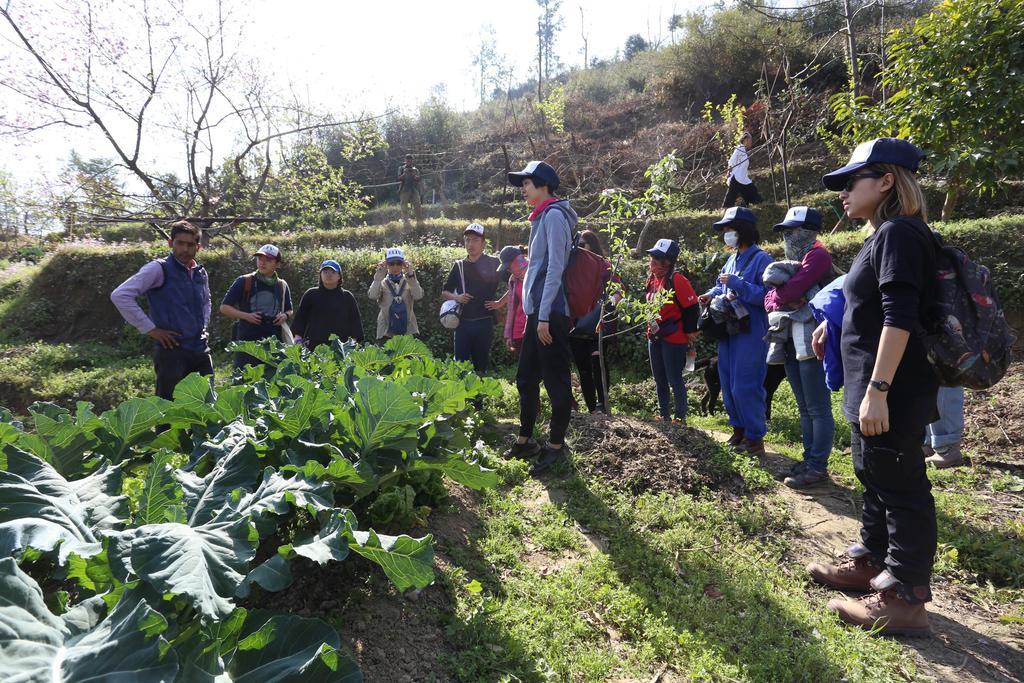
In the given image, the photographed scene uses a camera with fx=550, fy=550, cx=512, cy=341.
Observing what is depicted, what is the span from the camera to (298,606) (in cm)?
191

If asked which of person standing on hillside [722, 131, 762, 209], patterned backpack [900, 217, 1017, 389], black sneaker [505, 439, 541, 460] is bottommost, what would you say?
black sneaker [505, 439, 541, 460]

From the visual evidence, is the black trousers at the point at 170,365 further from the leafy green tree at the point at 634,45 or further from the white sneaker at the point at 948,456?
the leafy green tree at the point at 634,45

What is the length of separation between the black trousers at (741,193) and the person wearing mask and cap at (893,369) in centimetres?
1236

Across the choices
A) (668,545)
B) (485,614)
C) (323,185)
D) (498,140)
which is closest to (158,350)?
(485,614)

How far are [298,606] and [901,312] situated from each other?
2405 mm

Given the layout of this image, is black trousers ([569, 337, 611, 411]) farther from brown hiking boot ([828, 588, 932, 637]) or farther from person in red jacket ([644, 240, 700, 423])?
brown hiking boot ([828, 588, 932, 637])

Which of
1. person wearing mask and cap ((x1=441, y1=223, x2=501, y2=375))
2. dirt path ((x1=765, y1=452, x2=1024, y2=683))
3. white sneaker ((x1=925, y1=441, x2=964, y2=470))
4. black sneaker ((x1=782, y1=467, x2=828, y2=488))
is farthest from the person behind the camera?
person wearing mask and cap ((x1=441, y1=223, x2=501, y2=375))

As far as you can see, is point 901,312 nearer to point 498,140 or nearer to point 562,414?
point 562,414

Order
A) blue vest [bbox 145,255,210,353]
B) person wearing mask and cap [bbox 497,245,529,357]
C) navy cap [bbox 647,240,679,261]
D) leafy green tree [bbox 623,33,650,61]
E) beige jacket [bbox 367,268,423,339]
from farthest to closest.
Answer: leafy green tree [bbox 623,33,650,61] < beige jacket [bbox 367,268,423,339] < person wearing mask and cap [bbox 497,245,529,357] < navy cap [bbox 647,240,679,261] < blue vest [bbox 145,255,210,353]

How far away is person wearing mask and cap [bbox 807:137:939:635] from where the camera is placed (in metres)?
2.05

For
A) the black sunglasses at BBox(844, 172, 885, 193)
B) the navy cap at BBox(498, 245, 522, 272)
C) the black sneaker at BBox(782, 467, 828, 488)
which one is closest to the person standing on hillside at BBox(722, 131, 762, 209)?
the navy cap at BBox(498, 245, 522, 272)

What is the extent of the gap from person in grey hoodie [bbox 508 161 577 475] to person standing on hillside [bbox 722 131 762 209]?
35.7 ft

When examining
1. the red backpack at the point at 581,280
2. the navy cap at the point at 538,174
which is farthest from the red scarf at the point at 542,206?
the red backpack at the point at 581,280

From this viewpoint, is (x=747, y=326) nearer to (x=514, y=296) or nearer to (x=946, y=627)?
(x=514, y=296)
